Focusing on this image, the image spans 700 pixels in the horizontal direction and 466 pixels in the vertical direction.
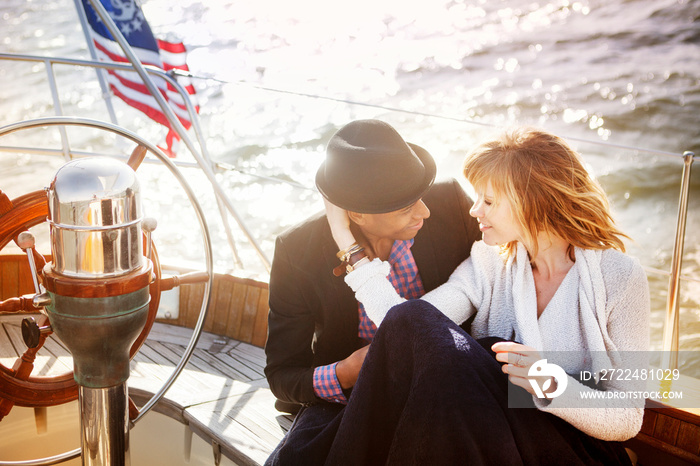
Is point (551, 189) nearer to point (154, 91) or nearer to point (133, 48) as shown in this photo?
point (154, 91)

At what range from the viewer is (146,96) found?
303cm

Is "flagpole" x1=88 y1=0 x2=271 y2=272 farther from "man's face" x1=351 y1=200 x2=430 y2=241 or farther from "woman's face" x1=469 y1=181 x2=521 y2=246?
"woman's face" x1=469 y1=181 x2=521 y2=246

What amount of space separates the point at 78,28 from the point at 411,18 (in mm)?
6136

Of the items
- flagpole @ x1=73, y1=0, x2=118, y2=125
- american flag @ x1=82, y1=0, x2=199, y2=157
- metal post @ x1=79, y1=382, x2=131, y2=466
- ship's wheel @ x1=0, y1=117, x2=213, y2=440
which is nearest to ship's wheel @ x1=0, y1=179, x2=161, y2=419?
ship's wheel @ x1=0, y1=117, x2=213, y2=440

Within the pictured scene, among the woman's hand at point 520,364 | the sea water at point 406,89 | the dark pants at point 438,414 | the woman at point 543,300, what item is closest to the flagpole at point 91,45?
the woman at point 543,300

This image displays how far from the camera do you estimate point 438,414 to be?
4.03 ft

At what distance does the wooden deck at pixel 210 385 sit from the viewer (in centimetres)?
183

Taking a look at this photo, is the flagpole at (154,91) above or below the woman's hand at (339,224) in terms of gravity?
above

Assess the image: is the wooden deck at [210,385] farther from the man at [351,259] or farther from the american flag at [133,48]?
the american flag at [133,48]

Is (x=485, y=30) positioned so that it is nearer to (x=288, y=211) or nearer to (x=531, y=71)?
(x=531, y=71)

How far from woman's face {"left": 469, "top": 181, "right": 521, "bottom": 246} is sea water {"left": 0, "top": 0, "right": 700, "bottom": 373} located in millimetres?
3527

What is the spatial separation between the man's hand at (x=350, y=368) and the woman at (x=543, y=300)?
113 millimetres

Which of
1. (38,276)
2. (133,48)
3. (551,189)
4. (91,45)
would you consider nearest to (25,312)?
(38,276)

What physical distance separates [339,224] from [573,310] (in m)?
0.58
